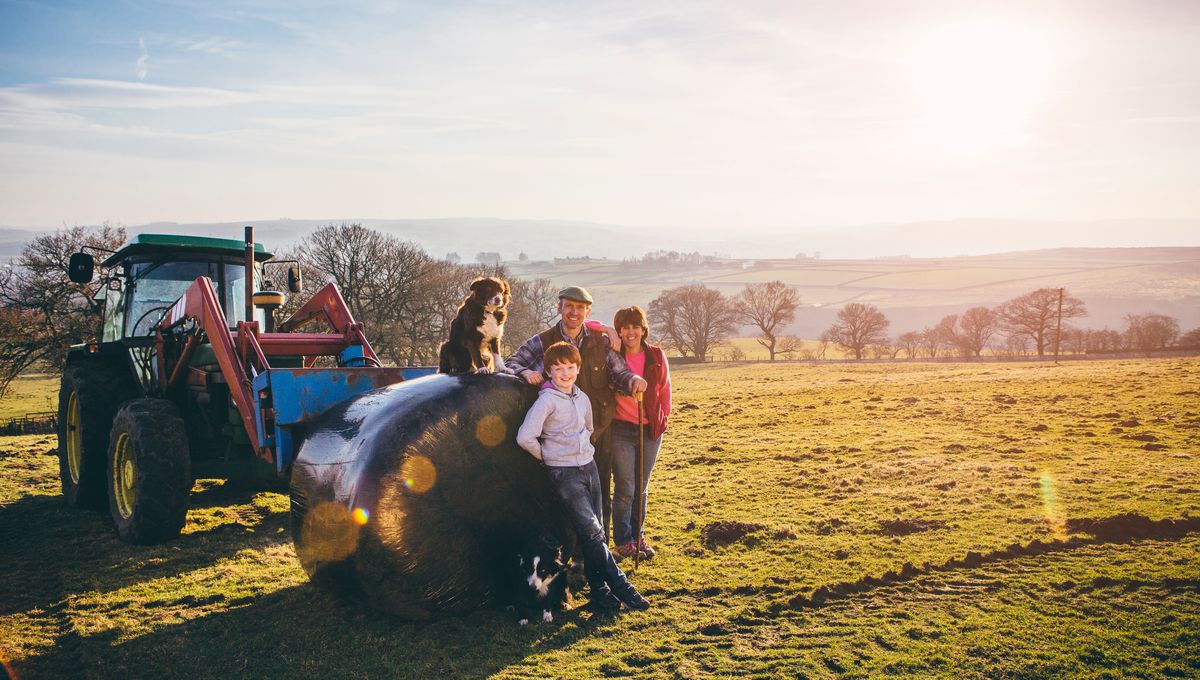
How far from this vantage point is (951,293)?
119750mm

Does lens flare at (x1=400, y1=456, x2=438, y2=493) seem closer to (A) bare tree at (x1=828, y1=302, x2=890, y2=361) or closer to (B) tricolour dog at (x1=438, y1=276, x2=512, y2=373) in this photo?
(B) tricolour dog at (x1=438, y1=276, x2=512, y2=373)

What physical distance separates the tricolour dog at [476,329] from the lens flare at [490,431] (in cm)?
50

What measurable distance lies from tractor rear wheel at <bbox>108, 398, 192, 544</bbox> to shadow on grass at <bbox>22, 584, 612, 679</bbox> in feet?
7.10

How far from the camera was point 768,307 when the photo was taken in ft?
203

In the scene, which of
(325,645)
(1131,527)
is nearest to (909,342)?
(1131,527)

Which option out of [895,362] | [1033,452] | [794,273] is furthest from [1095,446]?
[794,273]

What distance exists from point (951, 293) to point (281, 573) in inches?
5041

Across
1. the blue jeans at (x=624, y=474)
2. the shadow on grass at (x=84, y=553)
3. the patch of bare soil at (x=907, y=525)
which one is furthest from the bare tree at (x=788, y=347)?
the shadow on grass at (x=84, y=553)

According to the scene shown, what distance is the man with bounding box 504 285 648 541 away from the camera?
6773 millimetres

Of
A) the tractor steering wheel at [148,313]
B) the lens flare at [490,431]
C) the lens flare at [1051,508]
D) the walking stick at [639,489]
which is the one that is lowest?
the lens flare at [1051,508]

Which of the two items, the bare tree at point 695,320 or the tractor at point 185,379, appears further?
the bare tree at point 695,320

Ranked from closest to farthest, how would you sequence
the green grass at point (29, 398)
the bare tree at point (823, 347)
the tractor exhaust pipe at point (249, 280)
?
1. the tractor exhaust pipe at point (249, 280)
2. the green grass at point (29, 398)
3. the bare tree at point (823, 347)

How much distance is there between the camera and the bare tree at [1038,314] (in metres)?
54.9

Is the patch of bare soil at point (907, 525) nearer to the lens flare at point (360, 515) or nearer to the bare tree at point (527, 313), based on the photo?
the lens flare at point (360, 515)
